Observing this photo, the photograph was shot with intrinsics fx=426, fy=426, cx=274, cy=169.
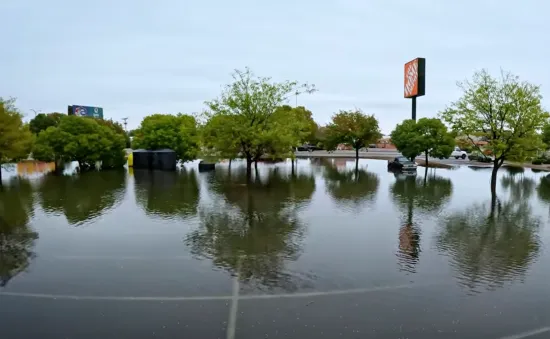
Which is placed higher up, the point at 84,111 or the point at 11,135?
the point at 84,111

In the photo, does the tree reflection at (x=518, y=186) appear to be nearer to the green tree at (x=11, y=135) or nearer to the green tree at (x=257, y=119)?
the green tree at (x=257, y=119)

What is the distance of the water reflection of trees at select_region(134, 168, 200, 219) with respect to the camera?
1945 cm

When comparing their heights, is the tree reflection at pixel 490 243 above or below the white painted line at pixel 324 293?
above

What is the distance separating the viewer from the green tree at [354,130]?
5100 cm

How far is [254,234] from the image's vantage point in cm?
1517

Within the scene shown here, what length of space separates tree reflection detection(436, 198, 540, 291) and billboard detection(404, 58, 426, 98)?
128 feet

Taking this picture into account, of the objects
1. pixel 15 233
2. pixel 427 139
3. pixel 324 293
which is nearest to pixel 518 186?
pixel 427 139

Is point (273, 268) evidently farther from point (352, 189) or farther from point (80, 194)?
point (80, 194)

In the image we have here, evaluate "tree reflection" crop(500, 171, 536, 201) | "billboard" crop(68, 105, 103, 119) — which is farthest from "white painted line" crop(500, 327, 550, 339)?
"billboard" crop(68, 105, 103, 119)

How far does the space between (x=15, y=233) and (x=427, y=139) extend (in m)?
39.9

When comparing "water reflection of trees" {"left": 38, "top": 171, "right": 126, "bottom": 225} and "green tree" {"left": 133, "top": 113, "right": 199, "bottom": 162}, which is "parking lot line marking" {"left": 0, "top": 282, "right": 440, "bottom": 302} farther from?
"green tree" {"left": 133, "top": 113, "right": 199, "bottom": 162}

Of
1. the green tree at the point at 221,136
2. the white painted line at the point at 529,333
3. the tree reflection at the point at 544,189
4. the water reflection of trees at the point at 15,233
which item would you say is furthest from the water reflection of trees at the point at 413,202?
the green tree at the point at 221,136

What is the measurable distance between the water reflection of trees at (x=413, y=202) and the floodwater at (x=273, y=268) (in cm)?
12

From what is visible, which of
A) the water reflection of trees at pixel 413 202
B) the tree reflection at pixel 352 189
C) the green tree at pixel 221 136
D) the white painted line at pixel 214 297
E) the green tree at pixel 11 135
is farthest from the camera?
the green tree at pixel 11 135
